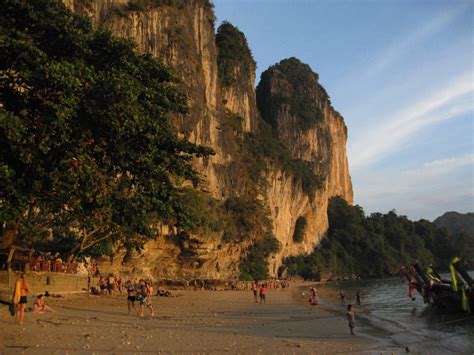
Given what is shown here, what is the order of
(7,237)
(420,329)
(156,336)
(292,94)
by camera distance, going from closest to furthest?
(7,237)
(156,336)
(420,329)
(292,94)

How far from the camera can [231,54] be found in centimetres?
6594

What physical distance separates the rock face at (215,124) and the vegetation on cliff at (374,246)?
15.3 ft

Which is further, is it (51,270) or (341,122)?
(341,122)

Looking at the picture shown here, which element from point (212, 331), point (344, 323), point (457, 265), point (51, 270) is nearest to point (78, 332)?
point (212, 331)

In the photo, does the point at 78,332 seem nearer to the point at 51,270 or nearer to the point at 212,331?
the point at 212,331

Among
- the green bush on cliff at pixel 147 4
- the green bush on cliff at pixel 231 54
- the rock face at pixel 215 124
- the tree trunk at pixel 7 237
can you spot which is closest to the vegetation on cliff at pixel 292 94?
the rock face at pixel 215 124

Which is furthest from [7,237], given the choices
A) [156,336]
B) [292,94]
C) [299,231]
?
[292,94]

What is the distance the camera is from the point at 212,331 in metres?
12.4

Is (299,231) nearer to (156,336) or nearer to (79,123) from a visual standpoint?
(156,336)

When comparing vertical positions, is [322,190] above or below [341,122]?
below

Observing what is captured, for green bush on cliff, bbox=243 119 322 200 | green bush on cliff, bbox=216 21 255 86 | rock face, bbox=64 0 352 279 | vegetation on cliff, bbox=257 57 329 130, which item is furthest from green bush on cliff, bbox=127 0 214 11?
vegetation on cliff, bbox=257 57 329 130

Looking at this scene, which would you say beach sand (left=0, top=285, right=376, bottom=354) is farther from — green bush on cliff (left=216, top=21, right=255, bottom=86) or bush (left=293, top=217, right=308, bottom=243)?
bush (left=293, top=217, right=308, bottom=243)

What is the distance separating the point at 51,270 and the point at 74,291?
6.41 ft

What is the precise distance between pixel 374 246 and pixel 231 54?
53.0 meters
